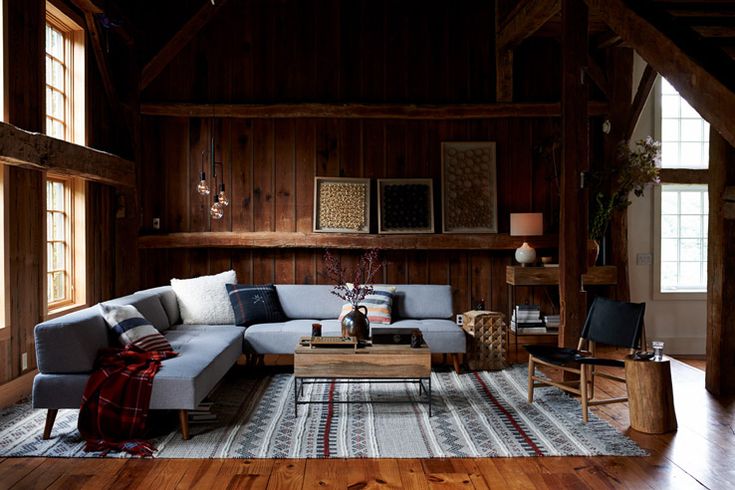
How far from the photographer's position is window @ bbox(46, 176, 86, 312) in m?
5.61

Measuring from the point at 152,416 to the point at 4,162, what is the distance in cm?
208

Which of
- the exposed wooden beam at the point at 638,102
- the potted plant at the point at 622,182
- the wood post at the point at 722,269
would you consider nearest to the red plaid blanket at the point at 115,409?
the wood post at the point at 722,269

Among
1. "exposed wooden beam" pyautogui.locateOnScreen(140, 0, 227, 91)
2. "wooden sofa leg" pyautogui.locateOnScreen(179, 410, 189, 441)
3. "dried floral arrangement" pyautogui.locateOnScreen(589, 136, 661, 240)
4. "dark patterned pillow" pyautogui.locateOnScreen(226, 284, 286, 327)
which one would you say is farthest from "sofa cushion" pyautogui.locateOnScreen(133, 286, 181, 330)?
"dried floral arrangement" pyautogui.locateOnScreen(589, 136, 661, 240)

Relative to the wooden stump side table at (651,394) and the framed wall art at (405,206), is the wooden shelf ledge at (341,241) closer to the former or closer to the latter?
the framed wall art at (405,206)

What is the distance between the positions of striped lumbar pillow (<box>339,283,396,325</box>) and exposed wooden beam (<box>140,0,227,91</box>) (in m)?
3.42

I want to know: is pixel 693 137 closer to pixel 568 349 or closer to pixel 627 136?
pixel 627 136

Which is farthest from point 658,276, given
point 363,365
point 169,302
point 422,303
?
point 169,302

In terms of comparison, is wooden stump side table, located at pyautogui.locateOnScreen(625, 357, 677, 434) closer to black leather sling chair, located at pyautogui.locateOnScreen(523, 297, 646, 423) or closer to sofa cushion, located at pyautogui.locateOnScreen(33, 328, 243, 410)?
black leather sling chair, located at pyautogui.locateOnScreen(523, 297, 646, 423)

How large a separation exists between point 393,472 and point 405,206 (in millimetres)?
4062

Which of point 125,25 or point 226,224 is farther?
point 226,224

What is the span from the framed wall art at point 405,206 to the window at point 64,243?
10.2 ft

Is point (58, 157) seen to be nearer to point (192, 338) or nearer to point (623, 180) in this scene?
point (192, 338)

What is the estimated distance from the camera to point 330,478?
3381mm

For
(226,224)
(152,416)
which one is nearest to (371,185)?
(226,224)
